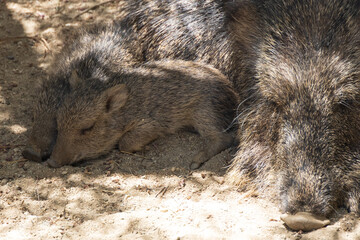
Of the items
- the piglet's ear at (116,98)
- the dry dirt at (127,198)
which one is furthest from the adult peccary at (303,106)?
the piglet's ear at (116,98)

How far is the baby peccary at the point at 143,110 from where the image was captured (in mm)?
5285

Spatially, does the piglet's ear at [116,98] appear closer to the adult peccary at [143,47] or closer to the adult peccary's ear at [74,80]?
the adult peccary at [143,47]

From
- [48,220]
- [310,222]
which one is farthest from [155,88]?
[310,222]

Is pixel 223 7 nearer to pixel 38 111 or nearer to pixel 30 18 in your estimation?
pixel 38 111

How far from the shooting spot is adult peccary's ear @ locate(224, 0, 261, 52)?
17.1 feet

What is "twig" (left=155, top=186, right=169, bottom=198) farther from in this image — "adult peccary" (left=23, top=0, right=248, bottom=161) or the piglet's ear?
"adult peccary" (left=23, top=0, right=248, bottom=161)

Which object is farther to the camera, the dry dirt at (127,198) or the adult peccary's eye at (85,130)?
the adult peccary's eye at (85,130)

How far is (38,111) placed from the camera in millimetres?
5625

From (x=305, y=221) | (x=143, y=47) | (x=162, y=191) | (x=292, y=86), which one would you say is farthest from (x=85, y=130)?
(x=305, y=221)

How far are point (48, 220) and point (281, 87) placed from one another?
7.55ft

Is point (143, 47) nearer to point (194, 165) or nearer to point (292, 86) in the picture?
point (194, 165)

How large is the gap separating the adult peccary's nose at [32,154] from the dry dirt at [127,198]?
60 mm

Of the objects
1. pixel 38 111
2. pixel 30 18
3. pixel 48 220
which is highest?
pixel 30 18

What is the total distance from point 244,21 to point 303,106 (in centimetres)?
124
